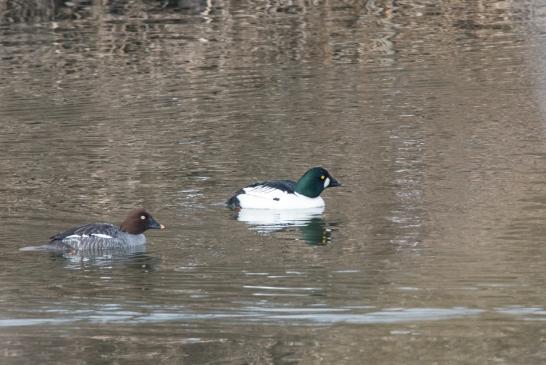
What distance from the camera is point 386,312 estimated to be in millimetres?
12703

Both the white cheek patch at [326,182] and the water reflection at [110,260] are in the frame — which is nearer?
the water reflection at [110,260]

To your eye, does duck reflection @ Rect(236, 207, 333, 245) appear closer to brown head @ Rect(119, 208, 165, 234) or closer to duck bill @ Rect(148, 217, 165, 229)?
duck bill @ Rect(148, 217, 165, 229)

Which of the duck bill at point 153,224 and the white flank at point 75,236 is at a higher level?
the white flank at point 75,236

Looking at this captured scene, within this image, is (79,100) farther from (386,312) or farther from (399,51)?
(386,312)

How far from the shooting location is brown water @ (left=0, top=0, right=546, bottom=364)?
40.4 ft

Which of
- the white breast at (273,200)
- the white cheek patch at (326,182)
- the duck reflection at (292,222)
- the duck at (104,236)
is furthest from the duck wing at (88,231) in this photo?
the white cheek patch at (326,182)

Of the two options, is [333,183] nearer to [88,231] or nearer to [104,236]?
[104,236]

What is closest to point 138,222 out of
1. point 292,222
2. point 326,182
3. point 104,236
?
point 104,236

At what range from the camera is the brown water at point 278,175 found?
1230cm

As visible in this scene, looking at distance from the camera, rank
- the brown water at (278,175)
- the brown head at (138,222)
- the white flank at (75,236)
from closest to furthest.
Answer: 1. the brown water at (278,175)
2. the white flank at (75,236)
3. the brown head at (138,222)

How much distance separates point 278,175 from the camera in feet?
64.9

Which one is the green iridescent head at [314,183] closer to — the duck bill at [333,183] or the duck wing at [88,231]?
the duck bill at [333,183]

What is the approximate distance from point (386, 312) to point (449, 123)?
32.8 ft

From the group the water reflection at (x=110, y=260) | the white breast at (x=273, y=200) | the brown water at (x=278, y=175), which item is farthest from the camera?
the white breast at (x=273, y=200)
